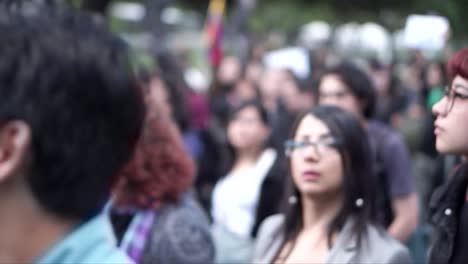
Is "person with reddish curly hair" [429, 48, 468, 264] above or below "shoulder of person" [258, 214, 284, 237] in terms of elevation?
above

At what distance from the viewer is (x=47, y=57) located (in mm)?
1447

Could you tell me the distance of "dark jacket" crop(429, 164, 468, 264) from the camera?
3.55m

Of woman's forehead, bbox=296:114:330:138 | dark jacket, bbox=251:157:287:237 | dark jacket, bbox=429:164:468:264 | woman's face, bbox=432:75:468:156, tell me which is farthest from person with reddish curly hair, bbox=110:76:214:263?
dark jacket, bbox=251:157:287:237

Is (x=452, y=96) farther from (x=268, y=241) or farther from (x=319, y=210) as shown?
(x=268, y=241)

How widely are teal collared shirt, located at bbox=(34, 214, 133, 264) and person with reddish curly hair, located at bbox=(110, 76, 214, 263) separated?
6.00 ft

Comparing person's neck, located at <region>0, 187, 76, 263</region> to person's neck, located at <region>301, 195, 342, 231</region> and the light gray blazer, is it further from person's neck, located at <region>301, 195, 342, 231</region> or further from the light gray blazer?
person's neck, located at <region>301, 195, 342, 231</region>

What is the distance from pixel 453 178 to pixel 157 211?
1195 mm

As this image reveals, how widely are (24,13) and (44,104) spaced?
0.58 feet

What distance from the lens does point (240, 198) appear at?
538 centimetres

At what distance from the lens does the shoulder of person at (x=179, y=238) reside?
3553 mm

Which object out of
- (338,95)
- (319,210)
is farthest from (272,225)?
(338,95)

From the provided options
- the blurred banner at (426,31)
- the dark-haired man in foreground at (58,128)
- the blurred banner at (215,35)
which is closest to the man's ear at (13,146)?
the dark-haired man in foreground at (58,128)

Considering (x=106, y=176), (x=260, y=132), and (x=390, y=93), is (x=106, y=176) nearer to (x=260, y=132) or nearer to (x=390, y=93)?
(x=260, y=132)

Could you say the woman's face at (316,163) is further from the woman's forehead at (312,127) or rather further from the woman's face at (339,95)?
the woman's face at (339,95)
